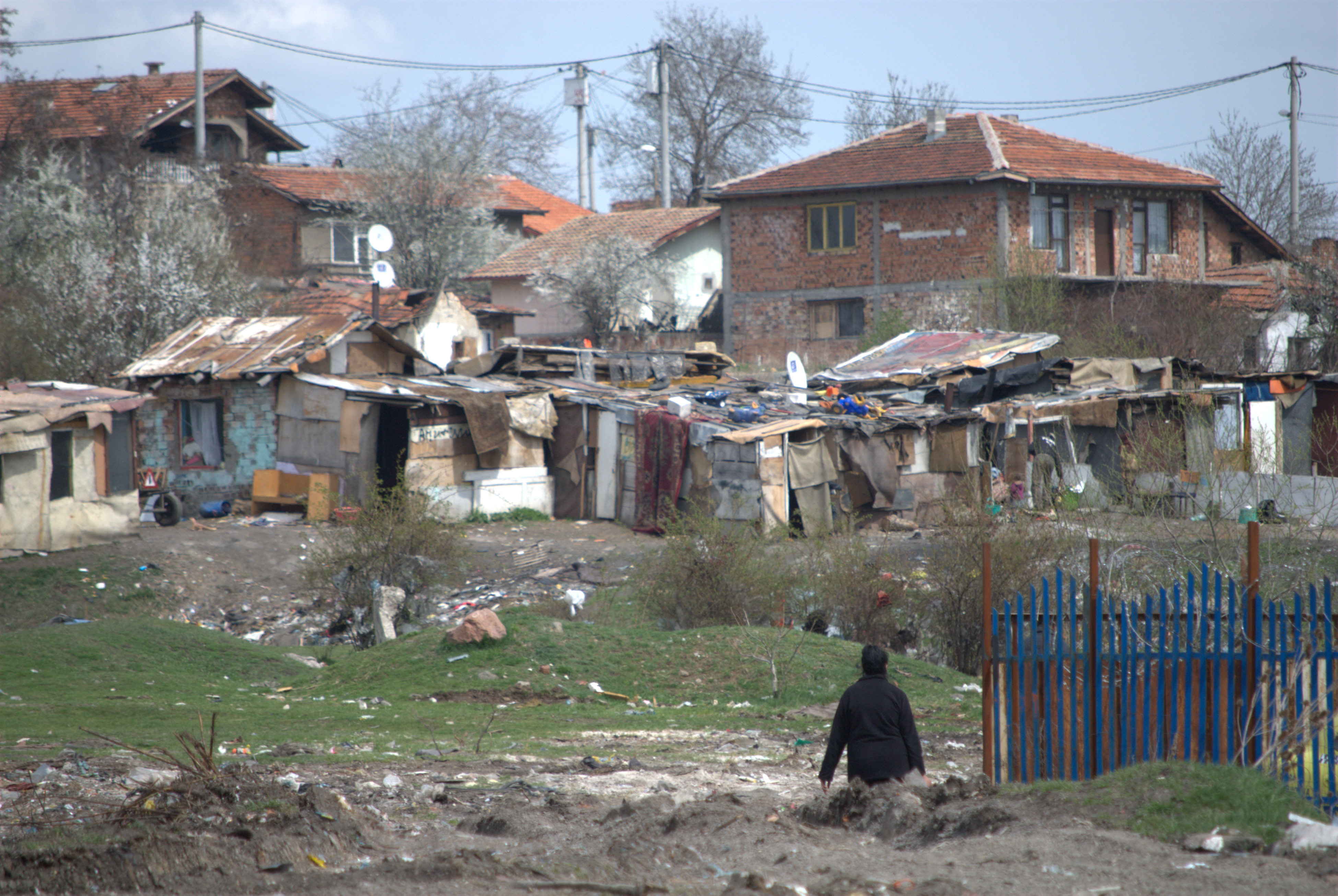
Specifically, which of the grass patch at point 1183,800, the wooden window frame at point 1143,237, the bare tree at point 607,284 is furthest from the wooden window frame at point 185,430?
the wooden window frame at point 1143,237

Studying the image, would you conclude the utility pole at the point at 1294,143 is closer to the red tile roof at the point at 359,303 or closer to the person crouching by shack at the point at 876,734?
the red tile roof at the point at 359,303

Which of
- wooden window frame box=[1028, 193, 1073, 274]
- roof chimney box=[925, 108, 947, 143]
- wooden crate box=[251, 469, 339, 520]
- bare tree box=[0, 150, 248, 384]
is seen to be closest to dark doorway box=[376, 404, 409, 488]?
wooden crate box=[251, 469, 339, 520]

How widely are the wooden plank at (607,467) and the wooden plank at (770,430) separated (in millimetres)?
2821

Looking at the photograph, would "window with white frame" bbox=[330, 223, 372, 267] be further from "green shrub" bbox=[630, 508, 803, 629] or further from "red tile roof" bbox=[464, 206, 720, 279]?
"green shrub" bbox=[630, 508, 803, 629]

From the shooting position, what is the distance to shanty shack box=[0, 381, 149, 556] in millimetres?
14945

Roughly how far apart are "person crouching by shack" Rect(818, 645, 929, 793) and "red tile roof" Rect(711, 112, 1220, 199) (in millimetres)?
25885

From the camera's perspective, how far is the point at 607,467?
807 inches

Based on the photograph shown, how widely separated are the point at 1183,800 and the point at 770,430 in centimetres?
1303

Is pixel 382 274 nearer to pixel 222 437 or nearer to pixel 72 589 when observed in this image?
pixel 222 437

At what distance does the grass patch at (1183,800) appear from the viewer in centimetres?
508

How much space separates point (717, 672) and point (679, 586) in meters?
1.60

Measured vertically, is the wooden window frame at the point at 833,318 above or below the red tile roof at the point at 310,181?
below

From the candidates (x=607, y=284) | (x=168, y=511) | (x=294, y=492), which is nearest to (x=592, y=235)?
(x=607, y=284)

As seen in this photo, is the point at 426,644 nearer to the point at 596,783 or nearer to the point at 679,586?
the point at 679,586
